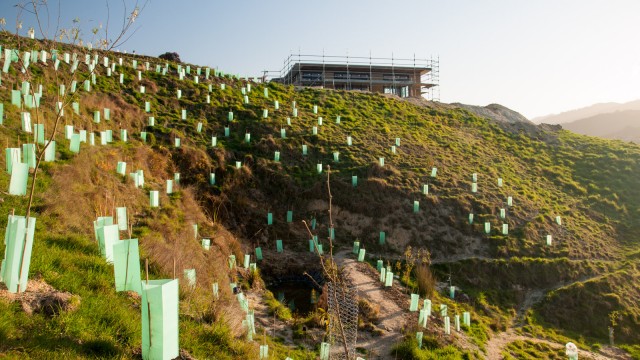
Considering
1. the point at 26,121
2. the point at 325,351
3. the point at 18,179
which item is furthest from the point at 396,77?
the point at 18,179

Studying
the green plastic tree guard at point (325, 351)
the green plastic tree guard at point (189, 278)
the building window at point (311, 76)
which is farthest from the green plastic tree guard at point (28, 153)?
the building window at point (311, 76)

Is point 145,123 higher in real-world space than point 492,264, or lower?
higher

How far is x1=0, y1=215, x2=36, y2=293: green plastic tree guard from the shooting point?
14.7ft

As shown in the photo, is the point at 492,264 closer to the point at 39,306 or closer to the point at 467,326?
the point at 467,326

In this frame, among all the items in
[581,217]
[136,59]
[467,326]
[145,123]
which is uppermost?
[136,59]

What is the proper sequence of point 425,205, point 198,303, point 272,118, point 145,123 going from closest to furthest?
point 198,303 < point 425,205 < point 145,123 < point 272,118

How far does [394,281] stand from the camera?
12.9 m

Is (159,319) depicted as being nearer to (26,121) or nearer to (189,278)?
(189,278)

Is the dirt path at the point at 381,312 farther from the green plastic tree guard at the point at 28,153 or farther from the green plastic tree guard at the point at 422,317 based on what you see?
the green plastic tree guard at the point at 28,153

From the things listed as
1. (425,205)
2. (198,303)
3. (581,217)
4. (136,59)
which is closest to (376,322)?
(198,303)

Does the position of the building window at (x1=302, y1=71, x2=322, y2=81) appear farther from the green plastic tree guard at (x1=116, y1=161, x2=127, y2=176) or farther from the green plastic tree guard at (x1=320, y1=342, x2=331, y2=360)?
the green plastic tree guard at (x1=320, y1=342, x2=331, y2=360)

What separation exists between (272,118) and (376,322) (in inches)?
491

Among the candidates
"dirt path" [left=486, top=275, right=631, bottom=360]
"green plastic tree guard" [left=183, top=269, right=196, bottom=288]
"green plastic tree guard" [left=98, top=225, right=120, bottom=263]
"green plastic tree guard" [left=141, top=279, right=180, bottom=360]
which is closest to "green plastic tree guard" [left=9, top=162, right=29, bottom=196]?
"green plastic tree guard" [left=98, top=225, right=120, bottom=263]

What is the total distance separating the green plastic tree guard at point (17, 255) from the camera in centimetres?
448
